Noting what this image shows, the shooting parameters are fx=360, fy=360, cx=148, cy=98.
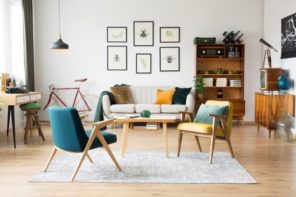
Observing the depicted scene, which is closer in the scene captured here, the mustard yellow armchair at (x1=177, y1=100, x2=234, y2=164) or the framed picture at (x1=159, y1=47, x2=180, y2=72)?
the mustard yellow armchair at (x1=177, y1=100, x2=234, y2=164)

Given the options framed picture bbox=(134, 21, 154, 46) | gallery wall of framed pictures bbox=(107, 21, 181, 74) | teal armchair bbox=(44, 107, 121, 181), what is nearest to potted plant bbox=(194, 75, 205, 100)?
gallery wall of framed pictures bbox=(107, 21, 181, 74)

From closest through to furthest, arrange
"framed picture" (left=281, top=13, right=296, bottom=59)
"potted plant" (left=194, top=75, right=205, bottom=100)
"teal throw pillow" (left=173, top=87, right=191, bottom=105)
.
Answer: "framed picture" (left=281, top=13, right=296, bottom=59) → "teal throw pillow" (left=173, top=87, right=191, bottom=105) → "potted plant" (left=194, top=75, right=205, bottom=100)

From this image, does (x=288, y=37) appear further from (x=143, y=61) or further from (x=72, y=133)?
(x=72, y=133)

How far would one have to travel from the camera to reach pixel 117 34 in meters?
8.47

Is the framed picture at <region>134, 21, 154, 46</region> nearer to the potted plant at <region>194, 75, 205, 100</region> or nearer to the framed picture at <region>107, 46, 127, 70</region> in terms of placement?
the framed picture at <region>107, 46, 127, 70</region>

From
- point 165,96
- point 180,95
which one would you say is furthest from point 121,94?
point 180,95

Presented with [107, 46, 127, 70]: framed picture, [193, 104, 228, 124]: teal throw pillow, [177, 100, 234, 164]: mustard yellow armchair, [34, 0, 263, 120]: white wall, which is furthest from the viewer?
[107, 46, 127, 70]: framed picture

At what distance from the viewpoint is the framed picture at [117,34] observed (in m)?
8.45

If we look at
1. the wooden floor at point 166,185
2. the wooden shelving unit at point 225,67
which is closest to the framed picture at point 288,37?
the wooden shelving unit at point 225,67

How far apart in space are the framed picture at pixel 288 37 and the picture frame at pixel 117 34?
3.50 metres

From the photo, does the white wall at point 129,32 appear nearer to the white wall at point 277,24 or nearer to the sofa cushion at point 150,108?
the white wall at point 277,24

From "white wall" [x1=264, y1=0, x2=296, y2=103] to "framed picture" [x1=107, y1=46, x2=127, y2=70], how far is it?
10.8ft

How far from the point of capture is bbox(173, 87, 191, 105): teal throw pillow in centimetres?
790

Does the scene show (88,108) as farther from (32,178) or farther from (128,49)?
(32,178)
